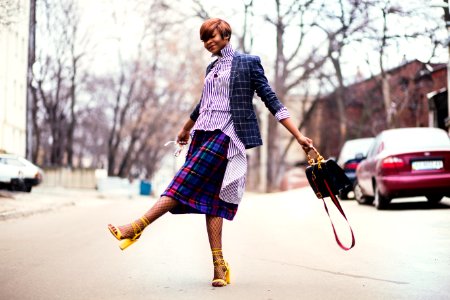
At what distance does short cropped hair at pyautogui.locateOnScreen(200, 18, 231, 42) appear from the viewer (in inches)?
227

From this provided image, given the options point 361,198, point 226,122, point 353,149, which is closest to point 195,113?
point 226,122

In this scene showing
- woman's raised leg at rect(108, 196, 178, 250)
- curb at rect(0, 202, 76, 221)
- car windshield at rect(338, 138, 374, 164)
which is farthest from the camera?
car windshield at rect(338, 138, 374, 164)

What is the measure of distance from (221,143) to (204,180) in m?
0.28

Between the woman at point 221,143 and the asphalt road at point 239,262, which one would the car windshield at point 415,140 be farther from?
the woman at point 221,143

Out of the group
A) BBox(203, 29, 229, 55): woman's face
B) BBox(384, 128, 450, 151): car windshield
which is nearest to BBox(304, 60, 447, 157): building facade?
BBox(384, 128, 450, 151): car windshield

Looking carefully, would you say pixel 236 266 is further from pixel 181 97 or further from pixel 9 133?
pixel 181 97

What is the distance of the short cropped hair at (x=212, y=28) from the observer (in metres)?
5.76

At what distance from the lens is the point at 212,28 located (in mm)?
5766

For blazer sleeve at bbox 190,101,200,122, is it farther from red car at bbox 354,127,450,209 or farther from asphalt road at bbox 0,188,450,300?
red car at bbox 354,127,450,209

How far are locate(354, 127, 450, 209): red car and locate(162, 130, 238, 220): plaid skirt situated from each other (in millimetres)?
9017

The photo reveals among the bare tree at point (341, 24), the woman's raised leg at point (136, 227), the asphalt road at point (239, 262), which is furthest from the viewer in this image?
the bare tree at point (341, 24)

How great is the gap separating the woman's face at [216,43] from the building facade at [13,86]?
33.6 meters

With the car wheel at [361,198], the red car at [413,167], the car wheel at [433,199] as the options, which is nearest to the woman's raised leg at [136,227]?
the red car at [413,167]

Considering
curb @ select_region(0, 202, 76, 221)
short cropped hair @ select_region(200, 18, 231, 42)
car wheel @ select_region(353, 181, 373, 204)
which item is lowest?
curb @ select_region(0, 202, 76, 221)
